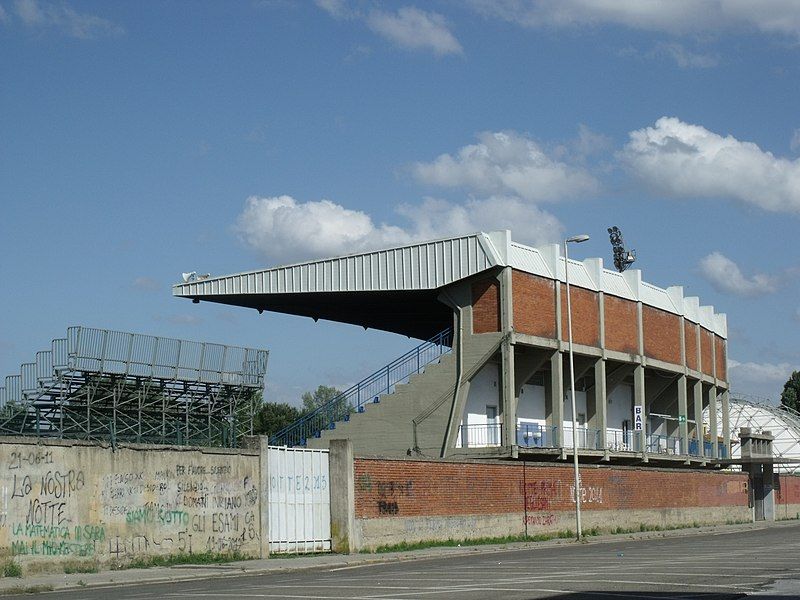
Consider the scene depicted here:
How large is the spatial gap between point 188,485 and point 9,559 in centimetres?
585

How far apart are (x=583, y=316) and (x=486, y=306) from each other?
632 cm

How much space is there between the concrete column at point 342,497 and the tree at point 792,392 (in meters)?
107

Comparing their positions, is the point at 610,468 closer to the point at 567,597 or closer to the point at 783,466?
the point at 567,597

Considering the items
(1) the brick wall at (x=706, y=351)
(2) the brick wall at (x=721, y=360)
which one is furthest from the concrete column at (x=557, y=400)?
(2) the brick wall at (x=721, y=360)

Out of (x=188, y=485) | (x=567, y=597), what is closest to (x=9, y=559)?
(x=188, y=485)

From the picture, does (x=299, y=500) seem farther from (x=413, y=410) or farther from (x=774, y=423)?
(x=774, y=423)

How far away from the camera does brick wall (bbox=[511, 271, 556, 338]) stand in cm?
5003

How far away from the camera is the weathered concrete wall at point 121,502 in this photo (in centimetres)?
2589

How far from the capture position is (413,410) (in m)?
51.0

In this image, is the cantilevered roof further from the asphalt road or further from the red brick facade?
the asphalt road

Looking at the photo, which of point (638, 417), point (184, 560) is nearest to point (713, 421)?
point (638, 417)

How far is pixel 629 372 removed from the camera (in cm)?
5956

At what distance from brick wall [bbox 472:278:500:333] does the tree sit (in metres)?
92.0

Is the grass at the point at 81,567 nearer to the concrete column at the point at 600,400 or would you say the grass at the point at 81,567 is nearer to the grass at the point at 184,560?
the grass at the point at 184,560
